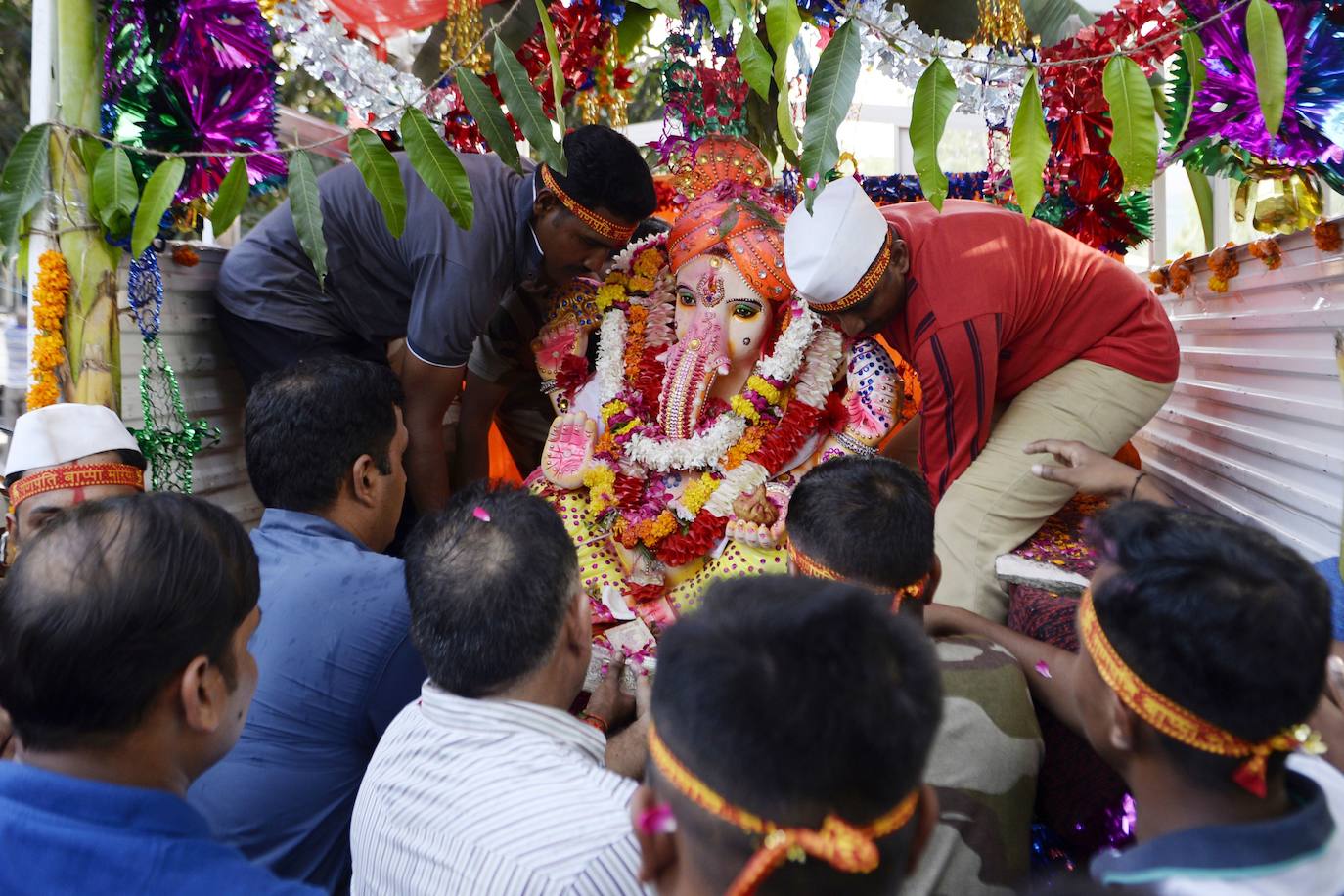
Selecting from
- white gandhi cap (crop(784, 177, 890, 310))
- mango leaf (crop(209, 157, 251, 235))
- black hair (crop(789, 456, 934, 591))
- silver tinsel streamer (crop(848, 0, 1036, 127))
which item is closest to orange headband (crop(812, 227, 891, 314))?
white gandhi cap (crop(784, 177, 890, 310))

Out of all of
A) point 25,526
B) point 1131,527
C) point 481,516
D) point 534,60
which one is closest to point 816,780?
point 1131,527

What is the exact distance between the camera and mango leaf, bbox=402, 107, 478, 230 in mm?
2221

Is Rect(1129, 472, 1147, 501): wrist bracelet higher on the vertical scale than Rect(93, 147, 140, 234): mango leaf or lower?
lower

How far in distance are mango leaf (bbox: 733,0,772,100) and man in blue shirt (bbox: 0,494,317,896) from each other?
1279 millimetres

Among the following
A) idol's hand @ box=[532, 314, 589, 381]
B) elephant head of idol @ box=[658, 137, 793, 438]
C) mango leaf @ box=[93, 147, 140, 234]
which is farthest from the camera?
idol's hand @ box=[532, 314, 589, 381]

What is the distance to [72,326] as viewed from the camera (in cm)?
261

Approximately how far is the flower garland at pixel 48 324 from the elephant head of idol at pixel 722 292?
62.7 inches

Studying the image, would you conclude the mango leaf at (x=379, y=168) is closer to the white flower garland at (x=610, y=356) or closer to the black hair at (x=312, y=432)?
the black hair at (x=312, y=432)

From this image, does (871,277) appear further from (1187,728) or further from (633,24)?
(1187,728)

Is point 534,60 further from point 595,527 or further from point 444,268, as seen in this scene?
point 595,527

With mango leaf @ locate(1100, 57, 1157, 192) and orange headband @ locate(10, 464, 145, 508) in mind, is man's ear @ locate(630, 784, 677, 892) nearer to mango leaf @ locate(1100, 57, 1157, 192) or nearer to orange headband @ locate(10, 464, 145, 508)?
mango leaf @ locate(1100, 57, 1157, 192)

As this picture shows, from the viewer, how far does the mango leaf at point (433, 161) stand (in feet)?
7.29

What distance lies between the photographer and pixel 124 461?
256 centimetres

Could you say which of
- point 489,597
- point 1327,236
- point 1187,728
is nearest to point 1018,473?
point 1327,236
